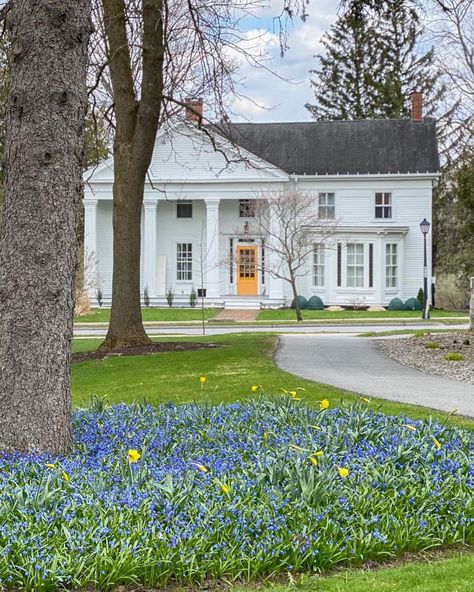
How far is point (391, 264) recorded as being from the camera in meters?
36.7

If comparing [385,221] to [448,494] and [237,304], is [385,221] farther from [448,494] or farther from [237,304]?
[448,494]

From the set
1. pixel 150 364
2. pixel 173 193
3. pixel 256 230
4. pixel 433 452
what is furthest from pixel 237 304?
pixel 433 452

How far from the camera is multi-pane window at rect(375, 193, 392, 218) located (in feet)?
121

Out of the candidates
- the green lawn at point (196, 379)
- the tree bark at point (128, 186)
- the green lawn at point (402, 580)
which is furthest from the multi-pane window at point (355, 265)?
the green lawn at point (402, 580)

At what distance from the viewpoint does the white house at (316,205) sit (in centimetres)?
3647

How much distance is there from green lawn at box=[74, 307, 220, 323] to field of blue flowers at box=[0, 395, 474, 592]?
24.7 metres

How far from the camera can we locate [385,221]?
36.8m

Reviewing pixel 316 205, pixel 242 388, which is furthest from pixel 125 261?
pixel 316 205

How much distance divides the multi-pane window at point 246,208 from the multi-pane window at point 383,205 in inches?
227

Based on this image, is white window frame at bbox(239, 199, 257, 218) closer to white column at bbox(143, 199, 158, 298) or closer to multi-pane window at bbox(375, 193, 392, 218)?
white column at bbox(143, 199, 158, 298)

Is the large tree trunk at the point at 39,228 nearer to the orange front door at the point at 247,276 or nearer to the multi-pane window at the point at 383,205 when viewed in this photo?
the orange front door at the point at 247,276

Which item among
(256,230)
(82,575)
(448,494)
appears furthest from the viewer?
(256,230)

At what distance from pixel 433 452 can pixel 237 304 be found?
30.7 metres

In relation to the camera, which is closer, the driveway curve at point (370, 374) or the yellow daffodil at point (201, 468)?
the yellow daffodil at point (201, 468)
